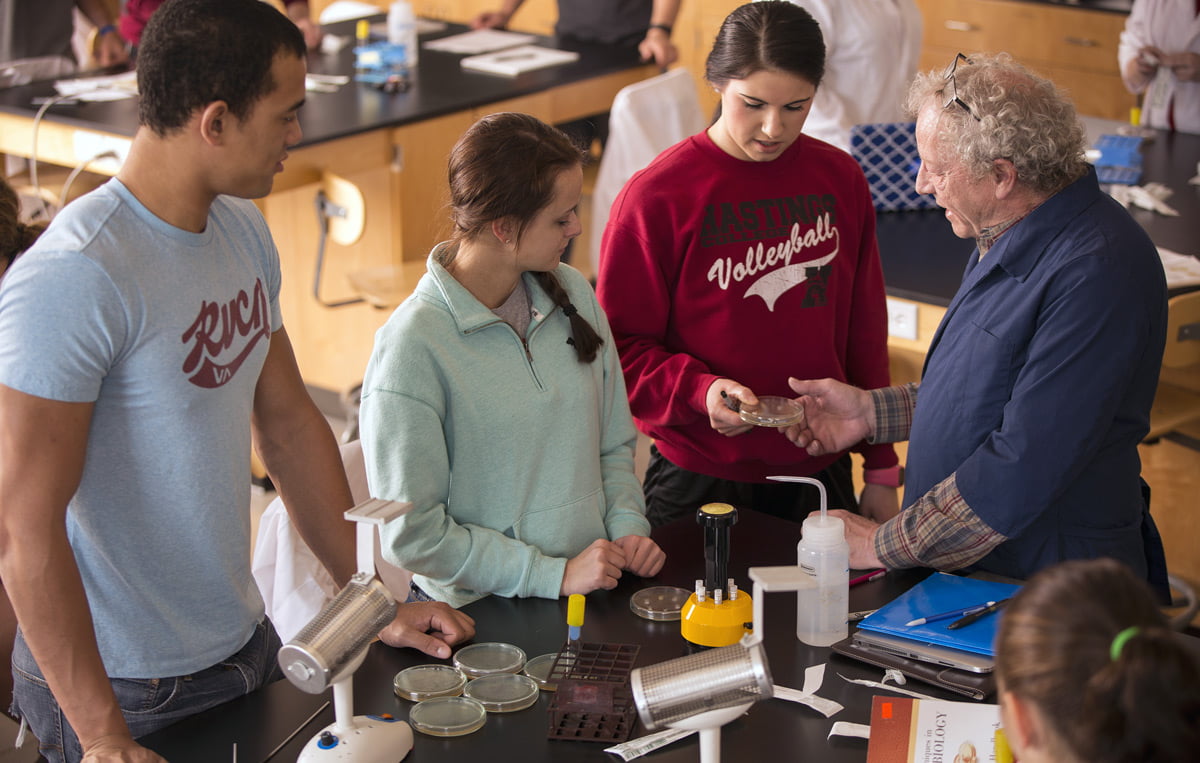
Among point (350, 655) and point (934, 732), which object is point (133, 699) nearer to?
point (350, 655)

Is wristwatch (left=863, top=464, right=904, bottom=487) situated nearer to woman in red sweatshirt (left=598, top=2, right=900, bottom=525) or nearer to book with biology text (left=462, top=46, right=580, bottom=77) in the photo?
woman in red sweatshirt (left=598, top=2, right=900, bottom=525)

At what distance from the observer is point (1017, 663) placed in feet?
3.18

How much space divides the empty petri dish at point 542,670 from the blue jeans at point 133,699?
357mm

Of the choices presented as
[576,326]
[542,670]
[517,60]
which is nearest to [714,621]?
[542,670]

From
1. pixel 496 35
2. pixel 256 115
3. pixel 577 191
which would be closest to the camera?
pixel 256 115

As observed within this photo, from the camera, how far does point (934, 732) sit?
4.46 ft

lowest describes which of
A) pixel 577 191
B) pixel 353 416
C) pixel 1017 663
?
pixel 353 416

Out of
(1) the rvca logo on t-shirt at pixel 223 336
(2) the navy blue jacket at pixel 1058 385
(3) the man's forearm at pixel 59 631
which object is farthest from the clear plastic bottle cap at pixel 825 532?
(3) the man's forearm at pixel 59 631

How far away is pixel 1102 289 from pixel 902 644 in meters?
0.53

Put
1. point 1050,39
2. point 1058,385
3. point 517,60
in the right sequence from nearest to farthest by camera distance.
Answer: point 1058,385 → point 517,60 → point 1050,39

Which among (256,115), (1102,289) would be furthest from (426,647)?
(1102,289)

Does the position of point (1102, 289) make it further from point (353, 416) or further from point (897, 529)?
point (353, 416)

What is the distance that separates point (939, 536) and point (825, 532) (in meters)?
0.22

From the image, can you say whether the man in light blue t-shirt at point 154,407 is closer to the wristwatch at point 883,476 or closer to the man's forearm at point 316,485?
the man's forearm at point 316,485
